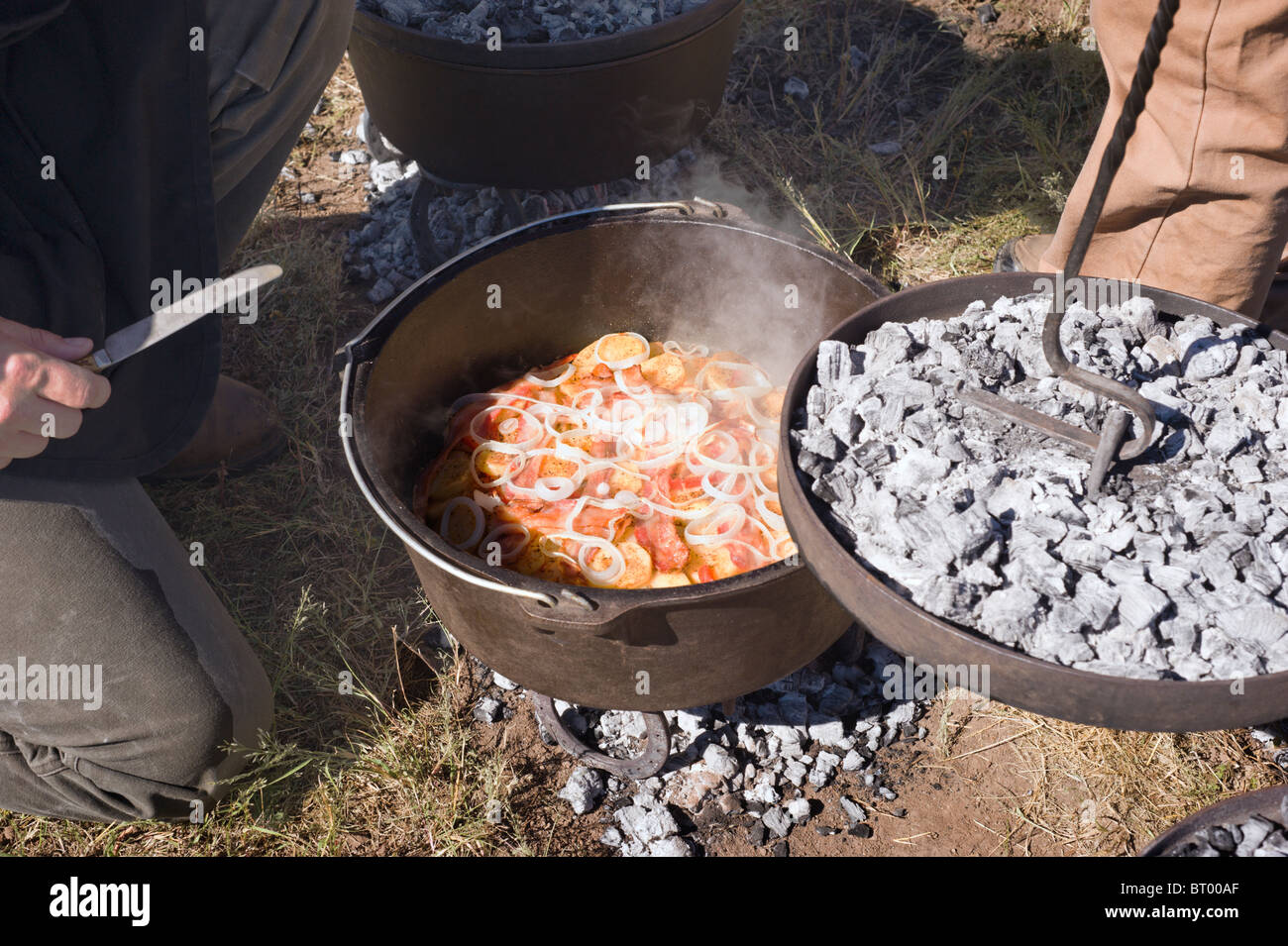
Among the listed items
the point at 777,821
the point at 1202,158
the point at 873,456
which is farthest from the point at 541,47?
the point at 777,821

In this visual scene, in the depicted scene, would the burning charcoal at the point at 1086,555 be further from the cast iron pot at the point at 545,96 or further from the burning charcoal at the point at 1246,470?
the cast iron pot at the point at 545,96

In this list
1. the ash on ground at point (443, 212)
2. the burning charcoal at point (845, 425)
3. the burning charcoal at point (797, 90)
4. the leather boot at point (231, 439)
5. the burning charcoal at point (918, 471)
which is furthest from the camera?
the burning charcoal at point (797, 90)

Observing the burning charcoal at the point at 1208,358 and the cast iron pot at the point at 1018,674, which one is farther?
the burning charcoal at the point at 1208,358

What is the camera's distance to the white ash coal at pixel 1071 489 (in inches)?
66.6

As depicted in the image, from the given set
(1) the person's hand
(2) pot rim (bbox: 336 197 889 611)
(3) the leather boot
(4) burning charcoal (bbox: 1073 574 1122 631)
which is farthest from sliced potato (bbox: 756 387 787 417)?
(3) the leather boot

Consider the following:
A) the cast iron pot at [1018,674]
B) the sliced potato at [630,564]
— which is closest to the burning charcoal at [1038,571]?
the cast iron pot at [1018,674]

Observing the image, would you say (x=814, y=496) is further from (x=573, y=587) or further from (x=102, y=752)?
(x=102, y=752)

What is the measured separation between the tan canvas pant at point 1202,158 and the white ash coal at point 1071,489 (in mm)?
1109

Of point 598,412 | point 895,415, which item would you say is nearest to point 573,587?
point 895,415

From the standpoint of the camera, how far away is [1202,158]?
2.99 metres

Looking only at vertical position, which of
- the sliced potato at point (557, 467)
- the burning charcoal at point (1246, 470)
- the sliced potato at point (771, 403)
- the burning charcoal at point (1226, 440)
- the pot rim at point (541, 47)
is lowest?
the sliced potato at point (557, 467)

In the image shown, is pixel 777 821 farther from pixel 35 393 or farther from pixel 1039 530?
pixel 35 393

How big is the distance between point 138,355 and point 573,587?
4.92 ft

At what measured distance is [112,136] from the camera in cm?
255
